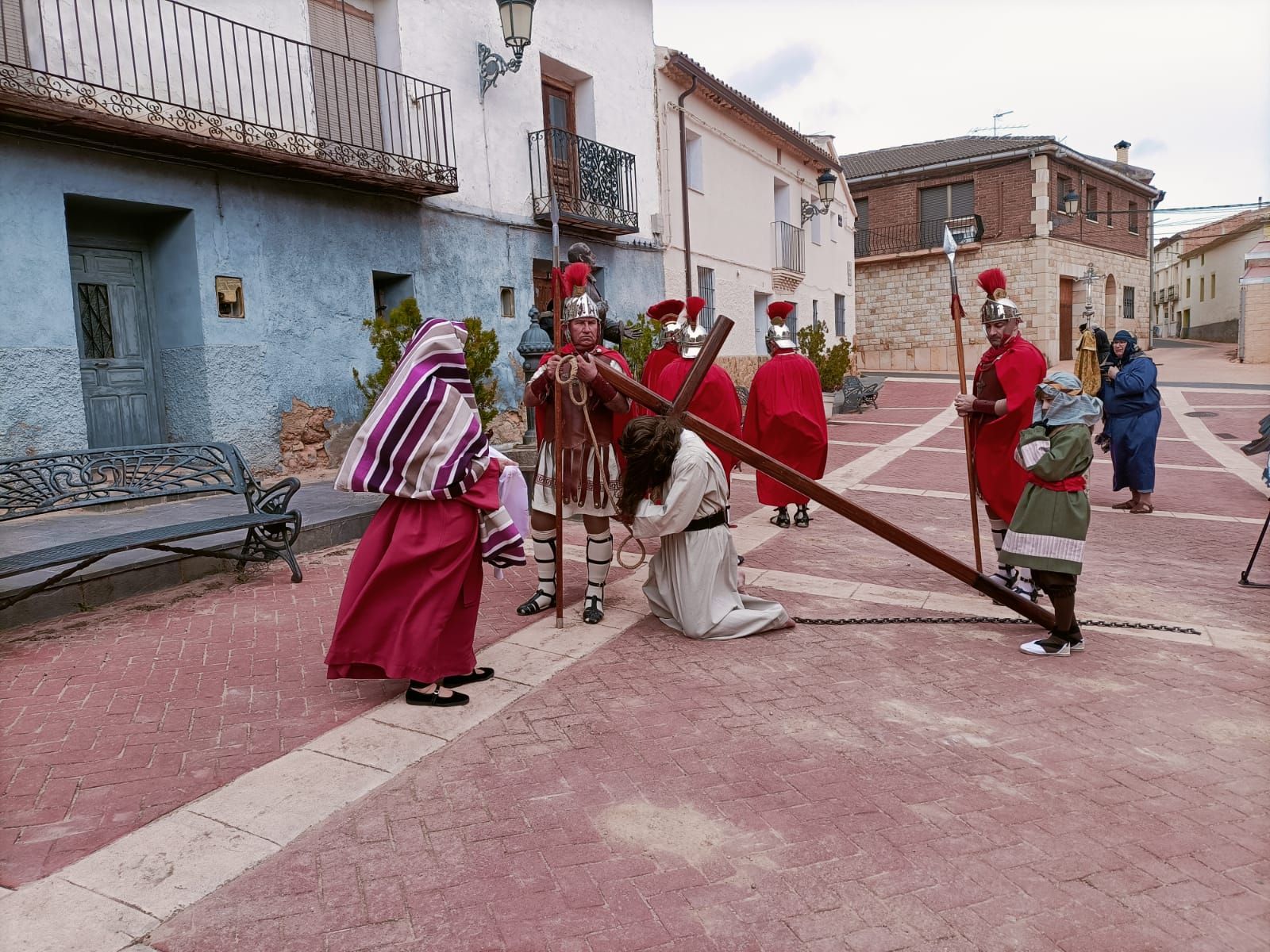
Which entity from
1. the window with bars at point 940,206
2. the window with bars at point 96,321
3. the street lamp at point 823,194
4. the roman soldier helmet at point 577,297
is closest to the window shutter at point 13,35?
the window with bars at point 96,321

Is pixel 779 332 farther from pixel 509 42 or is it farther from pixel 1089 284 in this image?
pixel 1089 284

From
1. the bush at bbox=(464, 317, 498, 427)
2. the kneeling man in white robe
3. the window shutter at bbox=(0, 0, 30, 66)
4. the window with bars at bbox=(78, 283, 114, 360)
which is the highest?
the window shutter at bbox=(0, 0, 30, 66)

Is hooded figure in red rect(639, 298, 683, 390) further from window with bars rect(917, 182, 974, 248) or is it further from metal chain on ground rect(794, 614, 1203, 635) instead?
window with bars rect(917, 182, 974, 248)

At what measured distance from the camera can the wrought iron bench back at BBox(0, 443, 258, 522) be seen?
5.38 meters

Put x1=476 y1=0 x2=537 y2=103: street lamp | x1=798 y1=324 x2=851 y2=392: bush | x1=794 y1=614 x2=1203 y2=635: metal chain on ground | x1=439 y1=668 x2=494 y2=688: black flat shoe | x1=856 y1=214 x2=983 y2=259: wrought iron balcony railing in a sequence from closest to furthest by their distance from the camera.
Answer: x1=439 y1=668 x2=494 y2=688: black flat shoe → x1=794 y1=614 x2=1203 y2=635: metal chain on ground → x1=476 y1=0 x2=537 y2=103: street lamp → x1=798 y1=324 x2=851 y2=392: bush → x1=856 y1=214 x2=983 y2=259: wrought iron balcony railing

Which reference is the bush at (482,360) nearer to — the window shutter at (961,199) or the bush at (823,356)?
the bush at (823,356)

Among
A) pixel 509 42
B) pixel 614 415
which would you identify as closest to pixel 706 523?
pixel 614 415

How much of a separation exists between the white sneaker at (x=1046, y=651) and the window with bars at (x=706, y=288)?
14853mm

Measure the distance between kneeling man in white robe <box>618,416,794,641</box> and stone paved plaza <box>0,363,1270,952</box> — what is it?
0.56ft

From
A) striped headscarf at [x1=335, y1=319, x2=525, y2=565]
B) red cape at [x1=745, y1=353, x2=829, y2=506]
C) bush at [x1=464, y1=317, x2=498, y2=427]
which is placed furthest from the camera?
bush at [x1=464, y1=317, x2=498, y2=427]

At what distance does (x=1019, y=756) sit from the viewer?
3.29 m

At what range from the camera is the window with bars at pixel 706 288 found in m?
18.7

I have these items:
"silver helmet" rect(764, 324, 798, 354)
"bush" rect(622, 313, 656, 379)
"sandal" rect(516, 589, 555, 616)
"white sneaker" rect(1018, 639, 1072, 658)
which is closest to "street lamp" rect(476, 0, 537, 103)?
"bush" rect(622, 313, 656, 379)

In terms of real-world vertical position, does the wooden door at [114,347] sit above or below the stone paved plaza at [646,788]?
above
